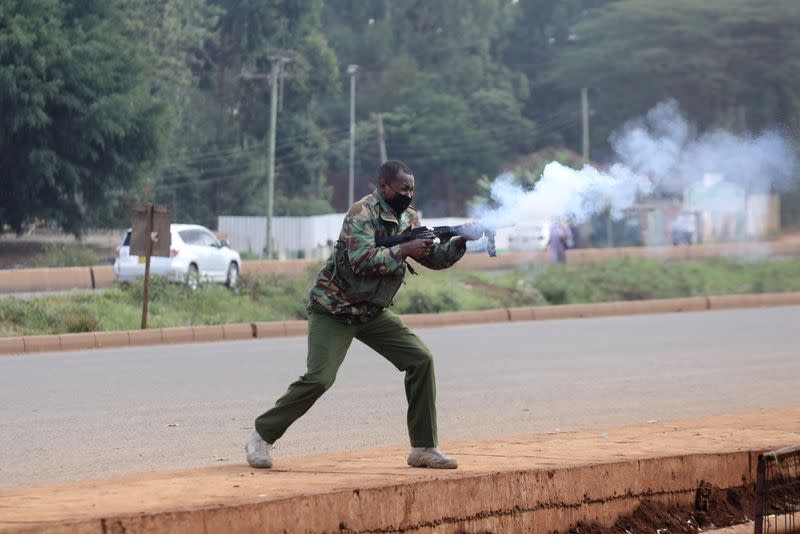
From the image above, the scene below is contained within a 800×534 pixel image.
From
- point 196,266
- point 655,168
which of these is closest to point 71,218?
point 196,266

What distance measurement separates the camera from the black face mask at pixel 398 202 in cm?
697

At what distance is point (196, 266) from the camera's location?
28.9 m

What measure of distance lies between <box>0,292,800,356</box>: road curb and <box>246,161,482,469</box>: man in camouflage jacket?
36.2 ft

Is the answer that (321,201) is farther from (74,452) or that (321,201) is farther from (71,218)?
(74,452)

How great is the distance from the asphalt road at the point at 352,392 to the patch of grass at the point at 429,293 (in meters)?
2.08

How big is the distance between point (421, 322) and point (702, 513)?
581 inches

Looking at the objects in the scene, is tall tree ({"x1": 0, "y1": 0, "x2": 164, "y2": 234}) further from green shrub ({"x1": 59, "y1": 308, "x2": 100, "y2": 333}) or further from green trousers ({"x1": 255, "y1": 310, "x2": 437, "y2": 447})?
green trousers ({"x1": 255, "y1": 310, "x2": 437, "y2": 447})

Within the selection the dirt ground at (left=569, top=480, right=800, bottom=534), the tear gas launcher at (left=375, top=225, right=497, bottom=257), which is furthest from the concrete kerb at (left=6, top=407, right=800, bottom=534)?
the tear gas launcher at (left=375, top=225, right=497, bottom=257)

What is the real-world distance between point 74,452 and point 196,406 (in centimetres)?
251

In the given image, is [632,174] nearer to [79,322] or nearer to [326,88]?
[79,322]

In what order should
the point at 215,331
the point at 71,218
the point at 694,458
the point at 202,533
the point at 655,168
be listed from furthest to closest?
the point at 71,218
the point at 215,331
the point at 655,168
the point at 694,458
the point at 202,533

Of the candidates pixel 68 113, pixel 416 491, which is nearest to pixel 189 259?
pixel 68 113

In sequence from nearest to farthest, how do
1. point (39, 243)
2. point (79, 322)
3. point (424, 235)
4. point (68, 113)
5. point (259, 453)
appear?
point (424, 235), point (259, 453), point (79, 322), point (68, 113), point (39, 243)

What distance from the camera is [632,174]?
503 inches
